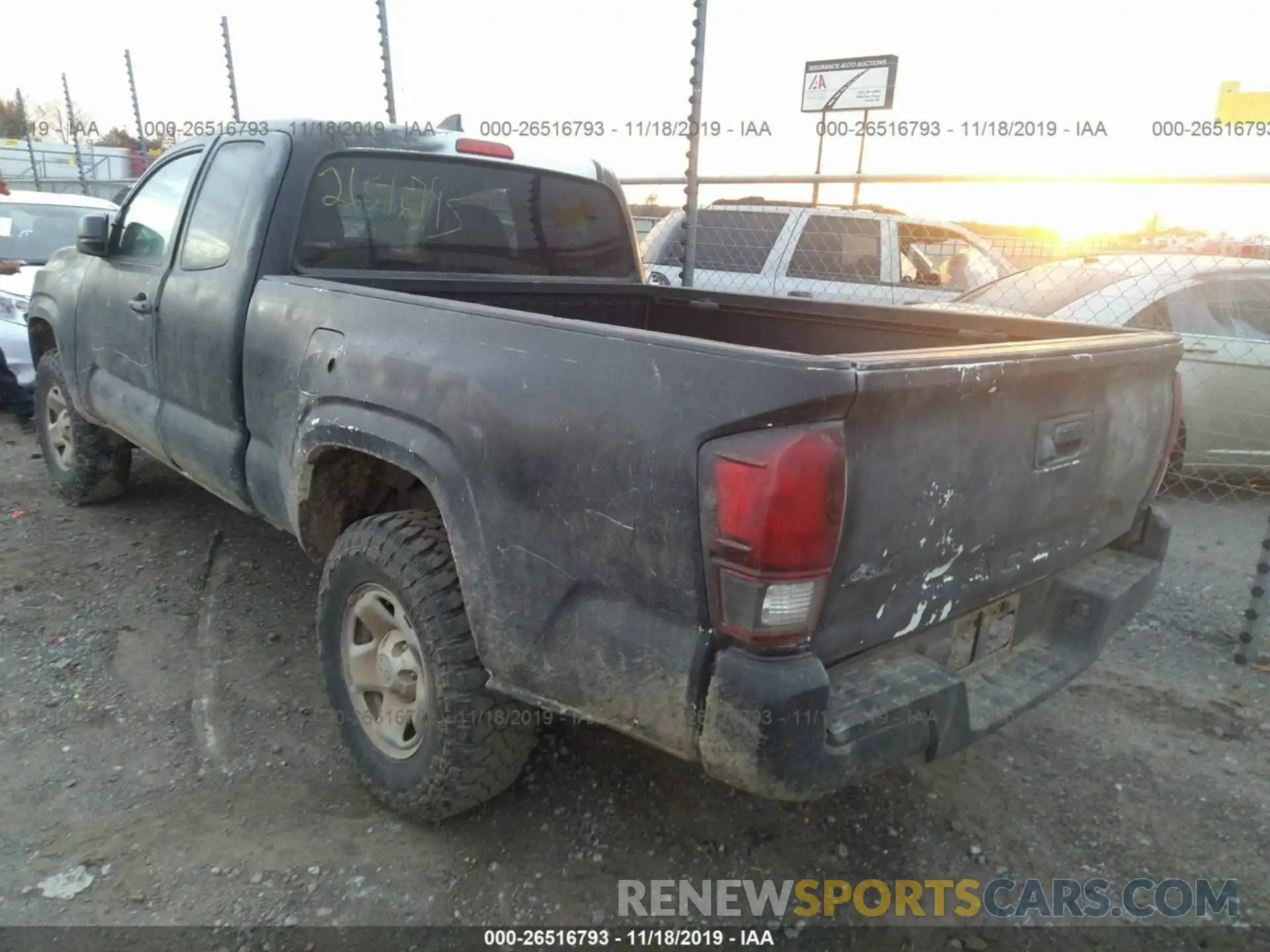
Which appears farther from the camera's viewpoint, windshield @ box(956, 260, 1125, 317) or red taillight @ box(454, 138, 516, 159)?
windshield @ box(956, 260, 1125, 317)

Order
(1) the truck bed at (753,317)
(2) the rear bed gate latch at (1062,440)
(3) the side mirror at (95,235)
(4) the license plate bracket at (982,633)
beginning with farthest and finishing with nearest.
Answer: (3) the side mirror at (95,235), (1) the truck bed at (753,317), (4) the license plate bracket at (982,633), (2) the rear bed gate latch at (1062,440)

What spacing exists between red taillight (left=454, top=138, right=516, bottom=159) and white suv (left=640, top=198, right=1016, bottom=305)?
12.5ft

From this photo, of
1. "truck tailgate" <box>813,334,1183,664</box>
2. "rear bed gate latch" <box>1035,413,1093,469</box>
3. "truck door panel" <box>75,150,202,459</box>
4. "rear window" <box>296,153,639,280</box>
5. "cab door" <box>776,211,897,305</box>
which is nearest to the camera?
"truck tailgate" <box>813,334,1183,664</box>

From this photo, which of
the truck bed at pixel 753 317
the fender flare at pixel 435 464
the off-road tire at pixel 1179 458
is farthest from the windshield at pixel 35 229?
the off-road tire at pixel 1179 458

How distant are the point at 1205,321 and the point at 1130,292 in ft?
1.61

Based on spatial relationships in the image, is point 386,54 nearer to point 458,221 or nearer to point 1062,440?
point 458,221

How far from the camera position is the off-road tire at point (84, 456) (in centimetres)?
480

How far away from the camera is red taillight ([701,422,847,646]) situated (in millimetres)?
1628

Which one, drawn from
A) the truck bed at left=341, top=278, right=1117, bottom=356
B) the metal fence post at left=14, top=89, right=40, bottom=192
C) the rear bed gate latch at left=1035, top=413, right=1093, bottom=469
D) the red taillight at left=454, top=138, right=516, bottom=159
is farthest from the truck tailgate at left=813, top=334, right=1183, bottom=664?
the metal fence post at left=14, top=89, right=40, bottom=192

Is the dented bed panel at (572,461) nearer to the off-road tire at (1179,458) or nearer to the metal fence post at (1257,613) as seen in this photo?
the metal fence post at (1257,613)

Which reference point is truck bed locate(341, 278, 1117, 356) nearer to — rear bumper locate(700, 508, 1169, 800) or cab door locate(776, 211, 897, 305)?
rear bumper locate(700, 508, 1169, 800)

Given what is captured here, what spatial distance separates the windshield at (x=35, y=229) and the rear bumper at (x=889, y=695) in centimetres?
797

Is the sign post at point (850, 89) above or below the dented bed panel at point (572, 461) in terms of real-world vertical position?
above

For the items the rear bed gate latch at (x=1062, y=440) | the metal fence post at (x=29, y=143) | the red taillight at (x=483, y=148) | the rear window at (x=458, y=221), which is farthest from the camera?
the metal fence post at (x=29, y=143)
